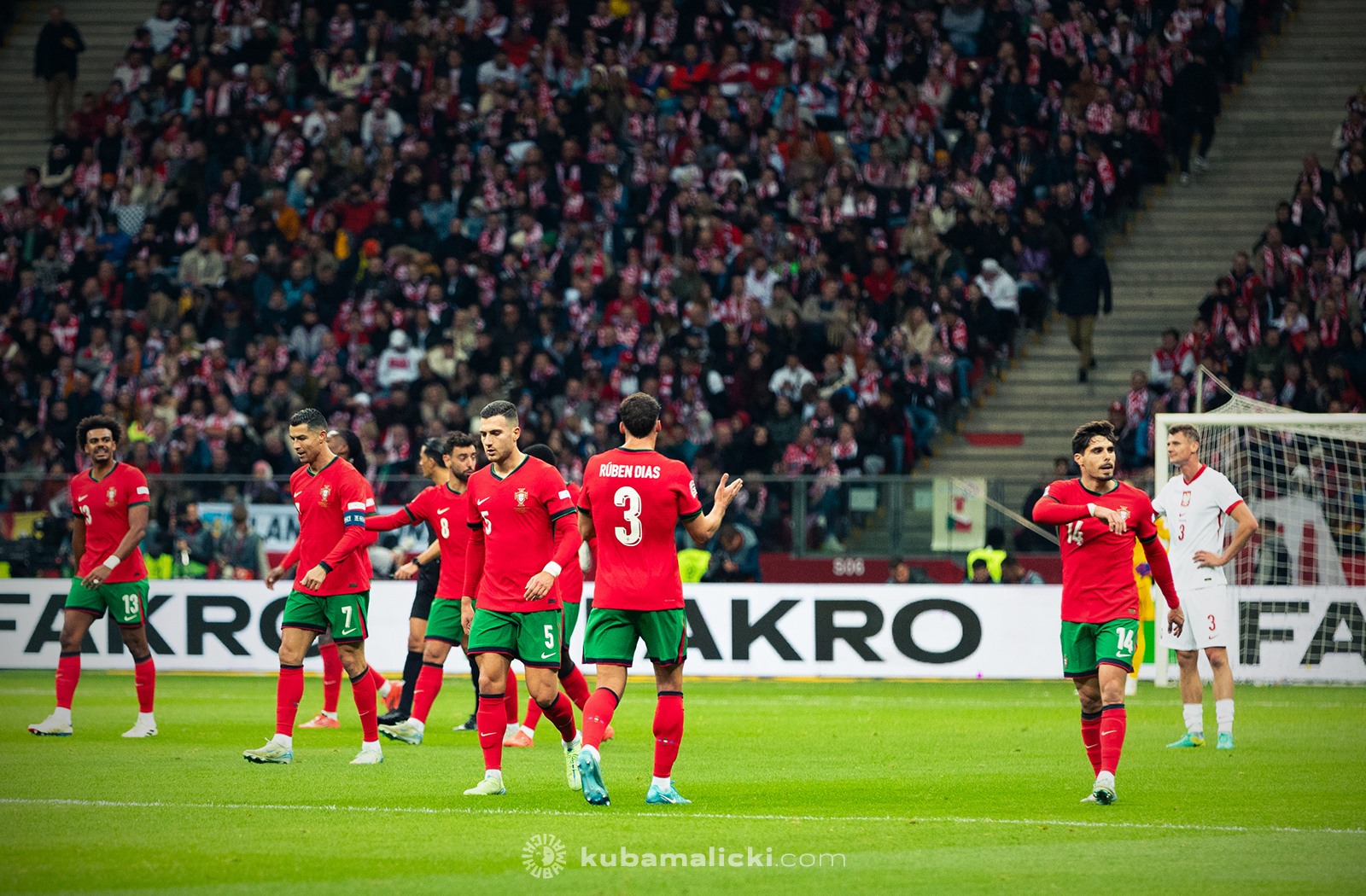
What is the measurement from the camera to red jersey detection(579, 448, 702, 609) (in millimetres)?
8711

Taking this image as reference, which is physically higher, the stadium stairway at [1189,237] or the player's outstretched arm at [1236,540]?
the stadium stairway at [1189,237]

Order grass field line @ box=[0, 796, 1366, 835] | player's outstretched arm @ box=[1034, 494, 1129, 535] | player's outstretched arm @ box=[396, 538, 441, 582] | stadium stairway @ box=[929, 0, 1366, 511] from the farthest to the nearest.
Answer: stadium stairway @ box=[929, 0, 1366, 511]
player's outstretched arm @ box=[396, 538, 441, 582]
player's outstretched arm @ box=[1034, 494, 1129, 535]
grass field line @ box=[0, 796, 1366, 835]

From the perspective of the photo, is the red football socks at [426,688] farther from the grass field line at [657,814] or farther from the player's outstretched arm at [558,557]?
the player's outstretched arm at [558,557]

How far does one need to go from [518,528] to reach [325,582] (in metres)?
2.57

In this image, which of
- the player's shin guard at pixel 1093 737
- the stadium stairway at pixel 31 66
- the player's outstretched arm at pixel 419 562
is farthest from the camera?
the stadium stairway at pixel 31 66

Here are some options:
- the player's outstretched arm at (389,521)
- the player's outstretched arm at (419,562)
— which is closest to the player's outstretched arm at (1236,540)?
the player's outstretched arm at (419,562)

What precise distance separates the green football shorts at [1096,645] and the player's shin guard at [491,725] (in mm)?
3391

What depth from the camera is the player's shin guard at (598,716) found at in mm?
8562

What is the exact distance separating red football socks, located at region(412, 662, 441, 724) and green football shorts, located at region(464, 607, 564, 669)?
2.90m

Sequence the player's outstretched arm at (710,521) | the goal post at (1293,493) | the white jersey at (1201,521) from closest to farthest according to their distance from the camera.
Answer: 1. the player's outstretched arm at (710,521)
2. the white jersey at (1201,521)
3. the goal post at (1293,493)

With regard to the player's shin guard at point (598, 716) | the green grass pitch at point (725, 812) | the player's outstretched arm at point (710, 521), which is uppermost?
the player's outstretched arm at point (710, 521)

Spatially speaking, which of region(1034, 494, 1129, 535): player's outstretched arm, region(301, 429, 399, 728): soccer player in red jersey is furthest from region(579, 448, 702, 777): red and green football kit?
region(301, 429, 399, 728): soccer player in red jersey

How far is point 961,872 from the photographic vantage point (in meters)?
7.16

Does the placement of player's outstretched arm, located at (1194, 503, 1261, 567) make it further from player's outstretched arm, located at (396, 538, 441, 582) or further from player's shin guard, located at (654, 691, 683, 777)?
player's outstretched arm, located at (396, 538, 441, 582)
